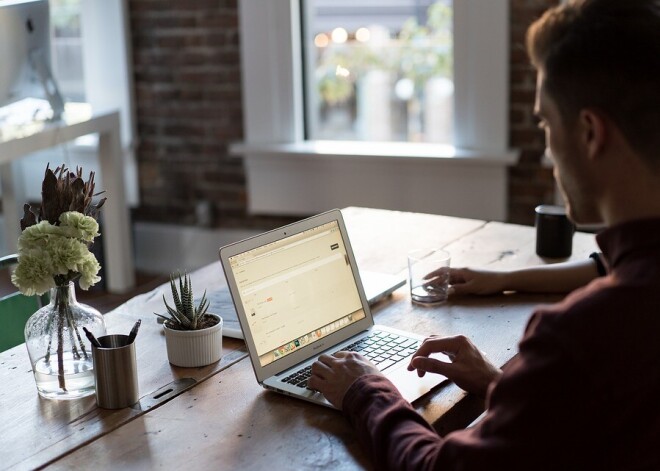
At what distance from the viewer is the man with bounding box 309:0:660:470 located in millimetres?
1098

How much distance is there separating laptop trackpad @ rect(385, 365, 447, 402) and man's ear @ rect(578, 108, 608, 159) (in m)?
0.61

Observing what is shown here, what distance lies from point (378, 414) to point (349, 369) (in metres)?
0.16

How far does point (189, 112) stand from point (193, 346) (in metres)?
2.80

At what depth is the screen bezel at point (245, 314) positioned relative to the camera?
1618mm

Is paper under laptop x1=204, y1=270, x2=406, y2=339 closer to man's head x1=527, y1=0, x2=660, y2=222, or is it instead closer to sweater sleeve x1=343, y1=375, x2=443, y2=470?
sweater sleeve x1=343, y1=375, x2=443, y2=470

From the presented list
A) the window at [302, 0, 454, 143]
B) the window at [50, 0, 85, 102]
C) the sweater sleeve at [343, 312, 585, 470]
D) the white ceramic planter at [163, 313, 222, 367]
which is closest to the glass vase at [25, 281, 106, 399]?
the white ceramic planter at [163, 313, 222, 367]

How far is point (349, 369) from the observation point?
5.11ft

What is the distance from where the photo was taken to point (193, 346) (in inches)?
68.0

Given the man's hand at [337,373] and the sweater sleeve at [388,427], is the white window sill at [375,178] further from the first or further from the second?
the sweater sleeve at [388,427]

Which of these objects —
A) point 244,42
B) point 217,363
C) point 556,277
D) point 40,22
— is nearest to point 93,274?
point 217,363

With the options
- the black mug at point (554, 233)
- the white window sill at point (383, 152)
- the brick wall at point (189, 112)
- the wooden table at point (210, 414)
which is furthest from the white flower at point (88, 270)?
the brick wall at point (189, 112)

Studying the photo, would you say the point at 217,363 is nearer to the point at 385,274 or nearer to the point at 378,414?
the point at 378,414

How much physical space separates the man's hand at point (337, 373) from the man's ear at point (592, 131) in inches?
22.7

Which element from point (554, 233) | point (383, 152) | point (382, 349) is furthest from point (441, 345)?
point (383, 152)
